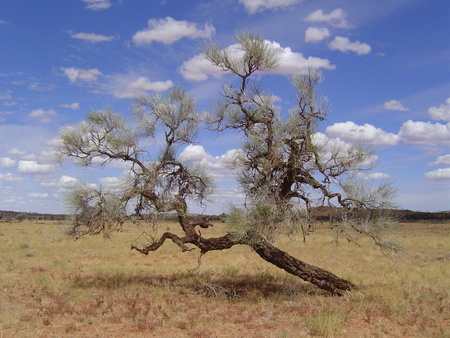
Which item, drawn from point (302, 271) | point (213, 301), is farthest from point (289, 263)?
point (213, 301)

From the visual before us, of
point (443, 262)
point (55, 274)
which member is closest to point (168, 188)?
point (55, 274)

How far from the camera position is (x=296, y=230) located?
1045 centimetres

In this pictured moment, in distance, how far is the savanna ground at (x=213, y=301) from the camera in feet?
30.0

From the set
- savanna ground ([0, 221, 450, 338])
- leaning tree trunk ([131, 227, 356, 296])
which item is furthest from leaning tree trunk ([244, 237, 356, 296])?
savanna ground ([0, 221, 450, 338])

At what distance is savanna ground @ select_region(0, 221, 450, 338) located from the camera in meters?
9.15

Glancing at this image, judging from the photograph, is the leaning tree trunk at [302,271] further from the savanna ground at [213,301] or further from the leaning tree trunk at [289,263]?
the savanna ground at [213,301]

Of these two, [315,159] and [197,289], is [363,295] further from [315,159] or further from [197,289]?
[197,289]

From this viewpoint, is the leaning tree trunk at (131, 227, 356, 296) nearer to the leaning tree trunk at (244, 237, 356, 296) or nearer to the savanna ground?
the leaning tree trunk at (244, 237, 356, 296)

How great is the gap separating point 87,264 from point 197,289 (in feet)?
28.5

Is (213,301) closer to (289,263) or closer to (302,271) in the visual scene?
(289,263)

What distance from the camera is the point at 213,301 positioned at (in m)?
11.9

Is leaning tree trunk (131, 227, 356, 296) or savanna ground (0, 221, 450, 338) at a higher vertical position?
leaning tree trunk (131, 227, 356, 296)

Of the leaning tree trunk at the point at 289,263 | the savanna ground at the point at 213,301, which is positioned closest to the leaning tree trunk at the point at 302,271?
the leaning tree trunk at the point at 289,263

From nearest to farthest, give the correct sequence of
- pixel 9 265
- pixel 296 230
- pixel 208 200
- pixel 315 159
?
pixel 296 230
pixel 315 159
pixel 208 200
pixel 9 265
